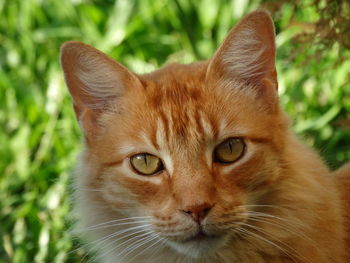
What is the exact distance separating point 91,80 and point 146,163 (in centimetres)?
51

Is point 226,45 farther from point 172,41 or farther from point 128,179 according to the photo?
point 172,41

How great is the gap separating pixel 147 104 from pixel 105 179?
373 mm

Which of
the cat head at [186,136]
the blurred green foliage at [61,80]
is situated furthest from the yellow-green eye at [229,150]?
the blurred green foliage at [61,80]

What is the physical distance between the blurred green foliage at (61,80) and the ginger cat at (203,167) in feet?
5.05

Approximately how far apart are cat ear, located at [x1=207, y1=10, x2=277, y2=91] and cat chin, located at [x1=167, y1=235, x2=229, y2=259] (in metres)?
0.71

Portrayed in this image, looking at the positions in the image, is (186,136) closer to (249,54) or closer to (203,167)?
(203,167)

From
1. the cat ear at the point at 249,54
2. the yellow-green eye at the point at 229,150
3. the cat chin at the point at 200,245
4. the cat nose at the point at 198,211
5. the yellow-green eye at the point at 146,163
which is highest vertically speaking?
the cat ear at the point at 249,54

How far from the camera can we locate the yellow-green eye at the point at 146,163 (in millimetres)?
2422

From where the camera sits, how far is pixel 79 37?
17.3 ft

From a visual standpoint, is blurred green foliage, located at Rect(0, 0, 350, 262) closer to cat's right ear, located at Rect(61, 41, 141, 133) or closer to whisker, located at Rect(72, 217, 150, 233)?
whisker, located at Rect(72, 217, 150, 233)

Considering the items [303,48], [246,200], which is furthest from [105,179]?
[303,48]

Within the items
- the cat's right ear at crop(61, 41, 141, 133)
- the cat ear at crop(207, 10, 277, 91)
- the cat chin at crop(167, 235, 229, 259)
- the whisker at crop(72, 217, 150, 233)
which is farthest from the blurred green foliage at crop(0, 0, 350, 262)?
the cat chin at crop(167, 235, 229, 259)

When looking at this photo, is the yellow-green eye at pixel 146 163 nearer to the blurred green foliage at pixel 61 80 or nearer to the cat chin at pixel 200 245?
the cat chin at pixel 200 245

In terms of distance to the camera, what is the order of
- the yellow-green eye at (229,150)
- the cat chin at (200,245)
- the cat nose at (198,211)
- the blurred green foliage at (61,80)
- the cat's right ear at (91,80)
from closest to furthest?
the cat nose at (198,211) → the cat chin at (200,245) → the yellow-green eye at (229,150) → the cat's right ear at (91,80) → the blurred green foliage at (61,80)
